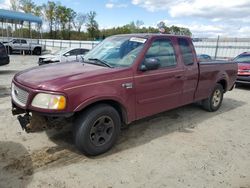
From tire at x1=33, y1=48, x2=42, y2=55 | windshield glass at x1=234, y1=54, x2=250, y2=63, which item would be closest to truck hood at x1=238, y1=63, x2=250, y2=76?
windshield glass at x1=234, y1=54, x2=250, y2=63

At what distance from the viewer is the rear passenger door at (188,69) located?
526 cm

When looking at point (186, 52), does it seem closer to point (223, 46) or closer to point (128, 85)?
point (128, 85)

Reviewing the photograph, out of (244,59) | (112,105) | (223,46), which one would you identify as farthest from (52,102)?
(223,46)

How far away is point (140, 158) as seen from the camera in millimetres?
3936

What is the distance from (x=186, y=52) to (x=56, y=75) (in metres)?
2.92

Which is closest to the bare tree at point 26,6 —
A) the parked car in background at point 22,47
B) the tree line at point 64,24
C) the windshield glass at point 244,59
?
the tree line at point 64,24

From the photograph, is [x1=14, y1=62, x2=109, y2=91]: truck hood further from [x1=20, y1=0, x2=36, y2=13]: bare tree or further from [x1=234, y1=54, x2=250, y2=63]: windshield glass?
[x1=20, y1=0, x2=36, y2=13]: bare tree

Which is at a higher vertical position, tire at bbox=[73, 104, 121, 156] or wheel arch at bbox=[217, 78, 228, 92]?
wheel arch at bbox=[217, 78, 228, 92]

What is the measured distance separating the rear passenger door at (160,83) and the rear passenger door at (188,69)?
21 cm

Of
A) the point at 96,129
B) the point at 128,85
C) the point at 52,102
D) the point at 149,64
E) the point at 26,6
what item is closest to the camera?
the point at 52,102

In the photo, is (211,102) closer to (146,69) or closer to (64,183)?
(146,69)

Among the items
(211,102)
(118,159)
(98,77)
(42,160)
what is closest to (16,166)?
(42,160)

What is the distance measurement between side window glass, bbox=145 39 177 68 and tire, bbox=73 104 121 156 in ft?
4.24

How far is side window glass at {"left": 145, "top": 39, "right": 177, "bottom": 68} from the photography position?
4582 mm
